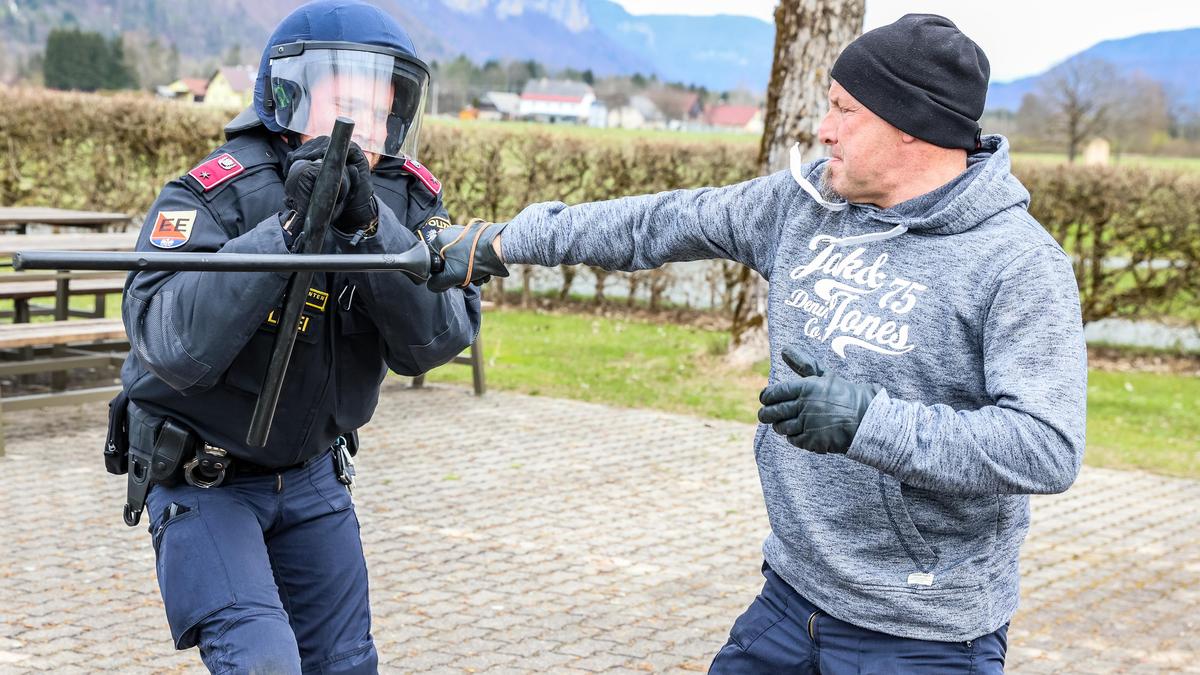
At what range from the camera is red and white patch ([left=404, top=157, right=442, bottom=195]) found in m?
3.10

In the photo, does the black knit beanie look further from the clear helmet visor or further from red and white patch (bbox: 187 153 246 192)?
red and white patch (bbox: 187 153 246 192)

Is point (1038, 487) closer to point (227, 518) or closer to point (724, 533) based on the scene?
point (227, 518)

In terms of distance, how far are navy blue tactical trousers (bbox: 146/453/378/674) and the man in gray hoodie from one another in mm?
713

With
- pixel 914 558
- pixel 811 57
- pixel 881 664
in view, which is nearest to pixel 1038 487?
pixel 914 558

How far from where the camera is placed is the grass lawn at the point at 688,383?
9.41 meters

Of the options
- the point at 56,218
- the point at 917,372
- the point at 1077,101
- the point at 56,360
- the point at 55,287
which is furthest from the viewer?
the point at 1077,101

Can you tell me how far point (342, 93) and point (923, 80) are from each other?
1.27 metres

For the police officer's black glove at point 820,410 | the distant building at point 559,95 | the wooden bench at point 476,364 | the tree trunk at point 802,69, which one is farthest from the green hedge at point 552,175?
the distant building at point 559,95

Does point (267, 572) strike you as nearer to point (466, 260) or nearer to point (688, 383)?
point (466, 260)

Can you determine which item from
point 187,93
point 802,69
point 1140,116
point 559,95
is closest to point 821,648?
point 802,69

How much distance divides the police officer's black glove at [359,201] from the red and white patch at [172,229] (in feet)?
1.06

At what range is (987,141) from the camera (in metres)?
2.63

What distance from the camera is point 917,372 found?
238 centimetres

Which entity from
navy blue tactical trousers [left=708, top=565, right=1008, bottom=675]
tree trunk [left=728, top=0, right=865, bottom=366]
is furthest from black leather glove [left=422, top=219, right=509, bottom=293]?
tree trunk [left=728, top=0, right=865, bottom=366]
